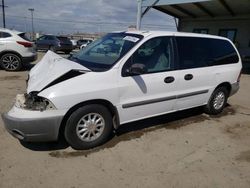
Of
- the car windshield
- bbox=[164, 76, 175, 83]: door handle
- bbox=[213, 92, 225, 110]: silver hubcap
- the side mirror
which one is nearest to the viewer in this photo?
the side mirror

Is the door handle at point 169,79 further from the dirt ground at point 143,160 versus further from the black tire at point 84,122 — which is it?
the black tire at point 84,122

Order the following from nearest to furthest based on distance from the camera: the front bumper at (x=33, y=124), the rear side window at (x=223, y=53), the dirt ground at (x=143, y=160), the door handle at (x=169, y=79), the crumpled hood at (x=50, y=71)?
the dirt ground at (x=143, y=160)
the front bumper at (x=33, y=124)
the crumpled hood at (x=50, y=71)
the door handle at (x=169, y=79)
the rear side window at (x=223, y=53)

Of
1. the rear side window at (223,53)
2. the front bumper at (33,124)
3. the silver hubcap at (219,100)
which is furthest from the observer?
the silver hubcap at (219,100)

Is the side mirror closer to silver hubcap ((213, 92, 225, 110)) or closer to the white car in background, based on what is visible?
silver hubcap ((213, 92, 225, 110))

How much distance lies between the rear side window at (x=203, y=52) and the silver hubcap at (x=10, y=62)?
7.75m

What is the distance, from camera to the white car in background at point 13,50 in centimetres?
988

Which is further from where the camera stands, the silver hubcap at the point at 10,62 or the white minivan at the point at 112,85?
the silver hubcap at the point at 10,62

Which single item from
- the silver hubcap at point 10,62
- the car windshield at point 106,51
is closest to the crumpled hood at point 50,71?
the car windshield at point 106,51

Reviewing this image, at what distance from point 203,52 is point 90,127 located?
112 inches

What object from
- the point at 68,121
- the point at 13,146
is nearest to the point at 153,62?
the point at 68,121

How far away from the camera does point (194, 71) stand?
4.78 meters

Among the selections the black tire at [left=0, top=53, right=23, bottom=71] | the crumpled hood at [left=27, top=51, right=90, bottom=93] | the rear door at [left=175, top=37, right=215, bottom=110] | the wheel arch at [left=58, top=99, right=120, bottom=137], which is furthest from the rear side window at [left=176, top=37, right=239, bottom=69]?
the black tire at [left=0, top=53, right=23, bottom=71]

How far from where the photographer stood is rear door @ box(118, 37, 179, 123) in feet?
12.8

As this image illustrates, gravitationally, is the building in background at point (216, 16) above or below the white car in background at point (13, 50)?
above
